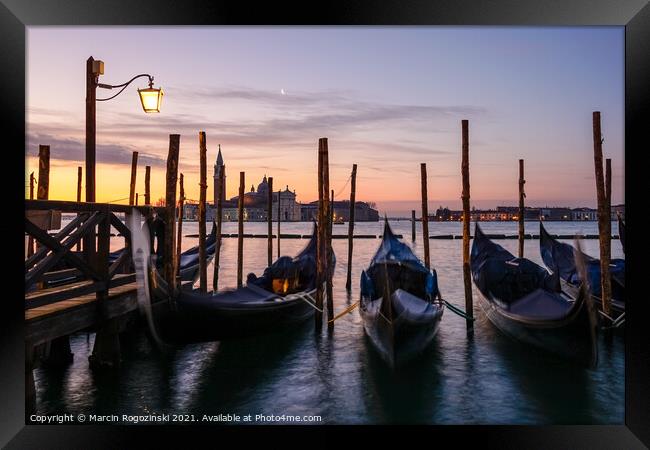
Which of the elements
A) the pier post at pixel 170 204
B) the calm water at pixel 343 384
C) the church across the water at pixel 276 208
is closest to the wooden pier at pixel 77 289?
the pier post at pixel 170 204

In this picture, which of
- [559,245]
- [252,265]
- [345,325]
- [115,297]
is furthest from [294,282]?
[252,265]

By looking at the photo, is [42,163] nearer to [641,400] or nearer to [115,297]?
[115,297]

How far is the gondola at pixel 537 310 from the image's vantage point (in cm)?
516

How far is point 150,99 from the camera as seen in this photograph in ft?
14.0

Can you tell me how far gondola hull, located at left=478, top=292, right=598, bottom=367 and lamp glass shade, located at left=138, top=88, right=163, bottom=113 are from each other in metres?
4.39

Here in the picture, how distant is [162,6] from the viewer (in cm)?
290

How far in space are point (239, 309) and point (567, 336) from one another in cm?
356

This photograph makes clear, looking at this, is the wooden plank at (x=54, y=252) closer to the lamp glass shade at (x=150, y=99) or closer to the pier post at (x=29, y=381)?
the pier post at (x=29, y=381)

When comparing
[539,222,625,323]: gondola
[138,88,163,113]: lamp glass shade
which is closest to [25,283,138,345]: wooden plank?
[138,88,163,113]: lamp glass shade

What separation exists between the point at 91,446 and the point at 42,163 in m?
4.96

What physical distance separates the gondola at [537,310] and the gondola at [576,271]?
55 centimetres

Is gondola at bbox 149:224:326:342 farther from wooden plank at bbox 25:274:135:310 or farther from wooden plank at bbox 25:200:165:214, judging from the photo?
wooden plank at bbox 25:200:165:214

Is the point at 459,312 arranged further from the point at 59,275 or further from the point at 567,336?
the point at 59,275

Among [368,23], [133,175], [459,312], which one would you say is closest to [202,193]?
[133,175]
